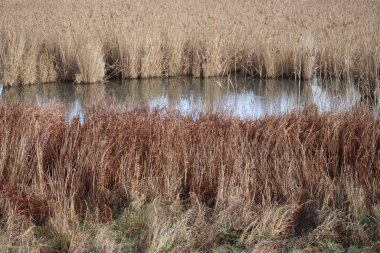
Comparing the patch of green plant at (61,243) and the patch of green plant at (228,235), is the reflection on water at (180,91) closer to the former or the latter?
the patch of green plant at (228,235)

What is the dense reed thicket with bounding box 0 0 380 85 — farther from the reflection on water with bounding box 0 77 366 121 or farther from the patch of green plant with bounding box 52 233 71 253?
the patch of green plant with bounding box 52 233 71 253

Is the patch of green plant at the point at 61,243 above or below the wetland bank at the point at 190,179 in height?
below

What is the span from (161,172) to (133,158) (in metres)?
0.32

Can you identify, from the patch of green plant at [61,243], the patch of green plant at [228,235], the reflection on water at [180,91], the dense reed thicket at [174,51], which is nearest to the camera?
the patch of green plant at [61,243]

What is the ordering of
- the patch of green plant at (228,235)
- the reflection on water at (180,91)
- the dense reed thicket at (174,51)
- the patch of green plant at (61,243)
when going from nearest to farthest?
the patch of green plant at (61,243), the patch of green plant at (228,235), the reflection on water at (180,91), the dense reed thicket at (174,51)

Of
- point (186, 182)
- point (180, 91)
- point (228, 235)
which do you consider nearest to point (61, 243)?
point (228, 235)

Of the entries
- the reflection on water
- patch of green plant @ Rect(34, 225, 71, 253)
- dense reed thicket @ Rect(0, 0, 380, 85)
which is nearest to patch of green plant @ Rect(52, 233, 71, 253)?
patch of green plant @ Rect(34, 225, 71, 253)

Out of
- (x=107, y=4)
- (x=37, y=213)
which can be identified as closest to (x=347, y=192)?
(x=37, y=213)

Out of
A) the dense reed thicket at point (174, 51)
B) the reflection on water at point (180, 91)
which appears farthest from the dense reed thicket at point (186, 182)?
the dense reed thicket at point (174, 51)

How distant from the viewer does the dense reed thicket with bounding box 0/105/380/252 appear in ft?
13.3

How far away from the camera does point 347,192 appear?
4.62 meters

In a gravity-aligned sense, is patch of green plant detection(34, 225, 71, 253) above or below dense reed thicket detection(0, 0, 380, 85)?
below

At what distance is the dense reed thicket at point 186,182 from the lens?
4.06m

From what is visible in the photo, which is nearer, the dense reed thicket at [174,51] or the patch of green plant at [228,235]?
the patch of green plant at [228,235]
